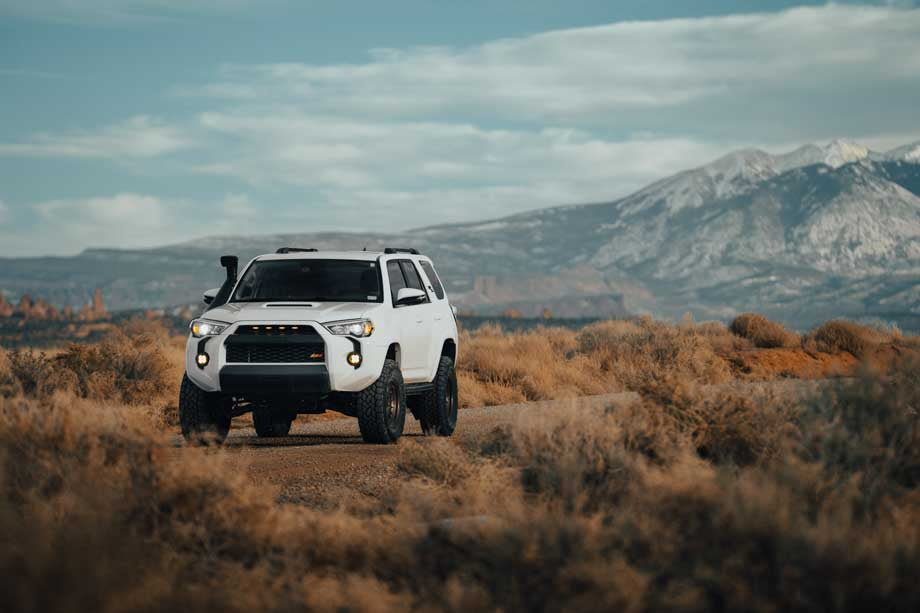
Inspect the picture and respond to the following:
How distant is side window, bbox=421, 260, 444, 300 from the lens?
17172 mm

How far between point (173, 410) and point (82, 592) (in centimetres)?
1421

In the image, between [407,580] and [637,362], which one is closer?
[407,580]

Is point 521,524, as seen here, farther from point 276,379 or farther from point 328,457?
point 328,457

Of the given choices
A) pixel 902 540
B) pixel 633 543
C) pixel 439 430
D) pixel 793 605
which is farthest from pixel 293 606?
pixel 439 430

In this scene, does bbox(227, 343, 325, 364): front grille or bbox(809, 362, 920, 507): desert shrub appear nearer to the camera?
bbox(809, 362, 920, 507): desert shrub

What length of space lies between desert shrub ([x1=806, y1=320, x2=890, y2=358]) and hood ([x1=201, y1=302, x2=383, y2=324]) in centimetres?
2011

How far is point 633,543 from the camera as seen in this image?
7.67 metres

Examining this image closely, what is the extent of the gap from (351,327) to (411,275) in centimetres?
268

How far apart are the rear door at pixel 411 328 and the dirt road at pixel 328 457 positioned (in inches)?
41.5

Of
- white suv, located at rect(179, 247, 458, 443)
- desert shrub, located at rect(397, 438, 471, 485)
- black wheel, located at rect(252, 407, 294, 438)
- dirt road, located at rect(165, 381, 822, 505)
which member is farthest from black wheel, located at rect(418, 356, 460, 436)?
desert shrub, located at rect(397, 438, 471, 485)

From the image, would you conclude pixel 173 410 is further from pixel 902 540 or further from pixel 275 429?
pixel 902 540

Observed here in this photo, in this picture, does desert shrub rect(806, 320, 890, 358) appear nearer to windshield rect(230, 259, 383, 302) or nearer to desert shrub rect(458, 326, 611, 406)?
desert shrub rect(458, 326, 611, 406)

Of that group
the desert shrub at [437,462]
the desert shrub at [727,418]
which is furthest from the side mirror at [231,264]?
the desert shrub at [727,418]

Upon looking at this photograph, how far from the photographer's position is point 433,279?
17.6 m
